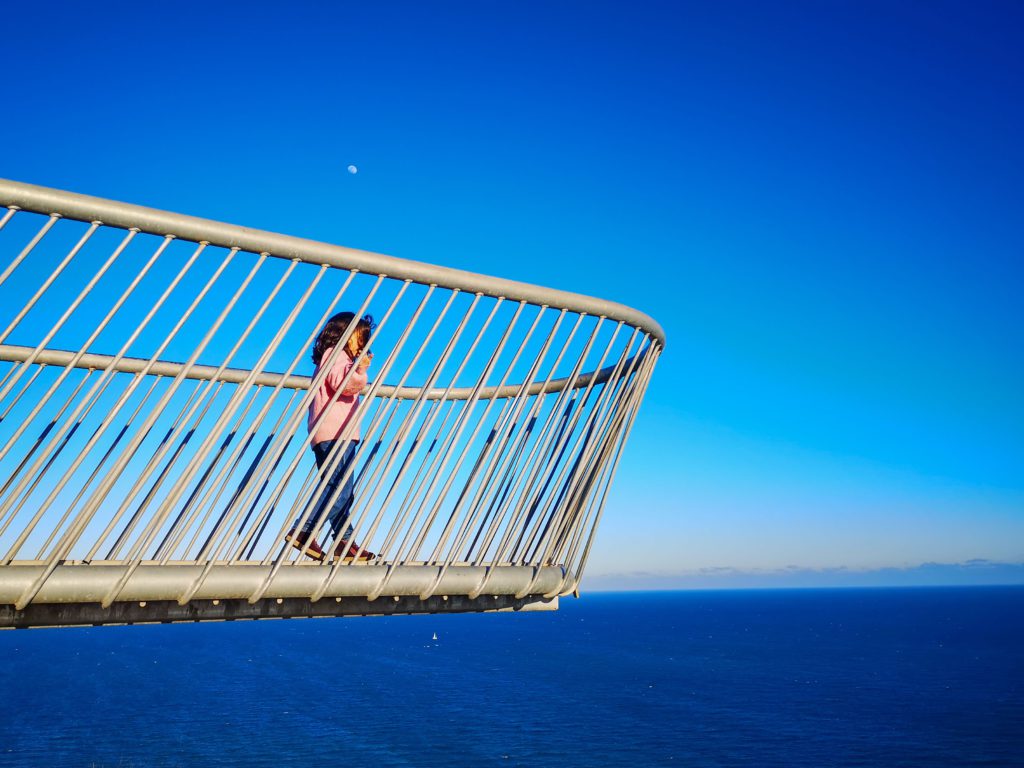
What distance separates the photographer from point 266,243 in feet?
11.1

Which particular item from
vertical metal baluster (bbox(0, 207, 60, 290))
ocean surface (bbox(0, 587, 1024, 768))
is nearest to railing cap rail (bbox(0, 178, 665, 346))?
vertical metal baluster (bbox(0, 207, 60, 290))

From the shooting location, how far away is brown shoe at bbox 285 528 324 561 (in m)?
3.69

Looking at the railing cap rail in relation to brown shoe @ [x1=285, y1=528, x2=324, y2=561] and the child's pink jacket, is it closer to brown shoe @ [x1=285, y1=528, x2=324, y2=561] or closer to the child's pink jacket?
the child's pink jacket

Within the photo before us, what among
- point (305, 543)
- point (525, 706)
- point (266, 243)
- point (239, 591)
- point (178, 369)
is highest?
point (266, 243)

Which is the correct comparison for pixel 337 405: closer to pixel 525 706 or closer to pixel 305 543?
pixel 305 543

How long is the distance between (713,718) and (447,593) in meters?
102

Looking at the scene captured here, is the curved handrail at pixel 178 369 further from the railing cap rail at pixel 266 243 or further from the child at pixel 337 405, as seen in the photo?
the railing cap rail at pixel 266 243

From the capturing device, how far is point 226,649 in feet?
553

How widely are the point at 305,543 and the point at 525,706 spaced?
353 ft

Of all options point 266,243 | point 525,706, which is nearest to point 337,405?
point 266,243

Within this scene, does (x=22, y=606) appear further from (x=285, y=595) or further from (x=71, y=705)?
(x=71, y=705)

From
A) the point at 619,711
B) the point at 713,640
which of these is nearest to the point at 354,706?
the point at 619,711

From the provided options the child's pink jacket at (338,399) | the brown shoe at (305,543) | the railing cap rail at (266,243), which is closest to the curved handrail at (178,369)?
the child's pink jacket at (338,399)

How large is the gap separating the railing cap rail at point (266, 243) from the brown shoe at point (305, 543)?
4.36 ft
